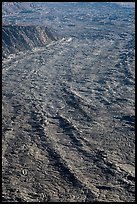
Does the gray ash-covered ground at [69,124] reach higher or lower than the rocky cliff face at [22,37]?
lower

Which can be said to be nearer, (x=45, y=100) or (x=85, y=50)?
(x=45, y=100)

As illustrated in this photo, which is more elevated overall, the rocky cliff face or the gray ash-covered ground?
the rocky cliff face

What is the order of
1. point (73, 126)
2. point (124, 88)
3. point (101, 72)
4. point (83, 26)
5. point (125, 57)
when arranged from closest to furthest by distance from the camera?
1. point (73, 126)
2. point (124, 88)
3. point (101, 72)
4. point (125, 57)
5. point (83, 26)

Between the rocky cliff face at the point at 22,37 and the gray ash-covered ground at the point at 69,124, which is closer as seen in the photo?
the gray ash-covered ground at the point at 69,124

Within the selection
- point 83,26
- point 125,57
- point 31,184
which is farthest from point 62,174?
point 83,26

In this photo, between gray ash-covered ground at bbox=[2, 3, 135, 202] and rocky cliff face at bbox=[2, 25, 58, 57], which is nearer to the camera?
gray ash-covered ground at bbox=[2, 3, 135, 202]

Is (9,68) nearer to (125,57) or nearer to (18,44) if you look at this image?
(18,44)
